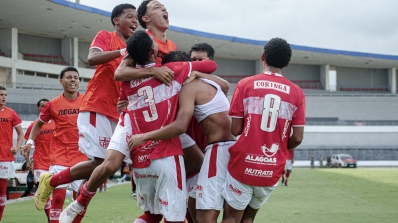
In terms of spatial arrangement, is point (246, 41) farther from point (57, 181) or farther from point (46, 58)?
point (57, 181)

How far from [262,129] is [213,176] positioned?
75cm

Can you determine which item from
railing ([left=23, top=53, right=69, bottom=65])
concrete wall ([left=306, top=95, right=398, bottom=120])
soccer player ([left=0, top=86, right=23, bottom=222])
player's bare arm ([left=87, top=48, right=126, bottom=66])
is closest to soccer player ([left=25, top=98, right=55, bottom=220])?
soccer player ([left=0, top=86, right=23, bottom=222])

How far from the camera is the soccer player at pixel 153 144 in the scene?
592cm

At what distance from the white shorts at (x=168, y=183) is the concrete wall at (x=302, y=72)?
67053mm

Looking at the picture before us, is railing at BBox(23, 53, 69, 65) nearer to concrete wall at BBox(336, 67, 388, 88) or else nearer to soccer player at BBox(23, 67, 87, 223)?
concrete wall at BBox(336, 67, 388, 88)

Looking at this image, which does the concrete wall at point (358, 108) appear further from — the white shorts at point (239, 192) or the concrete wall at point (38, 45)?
the white shorts at point (239, 192)

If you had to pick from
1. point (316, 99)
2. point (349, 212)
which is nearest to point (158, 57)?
point (349, 212)

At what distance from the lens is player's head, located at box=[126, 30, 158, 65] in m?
5.92

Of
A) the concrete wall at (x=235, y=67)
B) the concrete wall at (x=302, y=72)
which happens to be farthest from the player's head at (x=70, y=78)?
the concrete wall at (x=302, y=72)

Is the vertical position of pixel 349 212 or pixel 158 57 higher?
pixel 158 57

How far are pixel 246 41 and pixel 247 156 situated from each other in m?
56.1

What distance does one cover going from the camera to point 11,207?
51.2 ft

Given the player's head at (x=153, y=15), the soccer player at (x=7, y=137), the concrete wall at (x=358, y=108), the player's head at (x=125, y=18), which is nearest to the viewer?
the player's head at (x=153, y=15)

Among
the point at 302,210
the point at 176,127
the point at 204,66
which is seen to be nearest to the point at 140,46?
the point at 204,66
